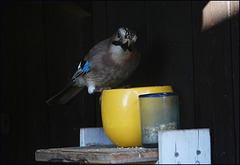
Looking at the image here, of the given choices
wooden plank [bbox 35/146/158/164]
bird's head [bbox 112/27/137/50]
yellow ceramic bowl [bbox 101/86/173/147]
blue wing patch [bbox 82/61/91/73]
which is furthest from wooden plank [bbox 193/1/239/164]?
blue wing patch [bbox 82/61/91/73]

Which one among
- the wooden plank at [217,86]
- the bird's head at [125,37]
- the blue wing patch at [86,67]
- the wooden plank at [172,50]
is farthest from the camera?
the blue wing patch at [86,67]

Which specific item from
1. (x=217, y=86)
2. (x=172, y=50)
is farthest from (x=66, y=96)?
(x=217, y=86)

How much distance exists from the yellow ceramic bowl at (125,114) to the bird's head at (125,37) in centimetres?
39

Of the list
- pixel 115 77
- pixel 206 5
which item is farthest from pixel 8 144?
pixel 206 5

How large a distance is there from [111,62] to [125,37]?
170mm

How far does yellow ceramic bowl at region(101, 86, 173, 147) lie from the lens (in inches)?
71.8

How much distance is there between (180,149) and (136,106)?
27 cm

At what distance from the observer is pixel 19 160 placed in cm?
334

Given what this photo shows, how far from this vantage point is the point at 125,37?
2201mm

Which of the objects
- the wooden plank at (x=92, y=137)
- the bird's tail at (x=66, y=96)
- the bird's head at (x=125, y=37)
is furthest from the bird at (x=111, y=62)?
the wooden plank at (x=92, y=137)

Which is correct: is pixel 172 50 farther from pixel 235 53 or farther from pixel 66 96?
pixel 66 96

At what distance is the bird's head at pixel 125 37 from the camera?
86.2 inches

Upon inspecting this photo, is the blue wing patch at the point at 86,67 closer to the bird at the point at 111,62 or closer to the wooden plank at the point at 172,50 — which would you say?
the bird at the point at 111,62

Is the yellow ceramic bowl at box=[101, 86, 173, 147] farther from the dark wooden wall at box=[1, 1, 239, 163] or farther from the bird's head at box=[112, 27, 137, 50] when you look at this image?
the bird's head at box=[112, 27, 137, 50]
